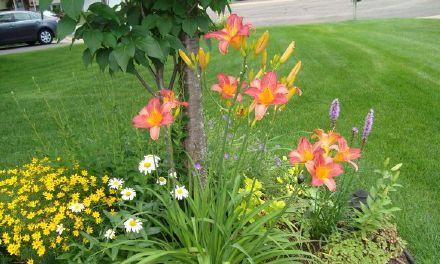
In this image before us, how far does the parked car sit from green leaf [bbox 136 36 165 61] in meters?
14.7

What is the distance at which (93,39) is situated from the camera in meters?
2.08

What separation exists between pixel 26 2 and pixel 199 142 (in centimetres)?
3232

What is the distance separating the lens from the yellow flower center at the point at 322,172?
1606 mm

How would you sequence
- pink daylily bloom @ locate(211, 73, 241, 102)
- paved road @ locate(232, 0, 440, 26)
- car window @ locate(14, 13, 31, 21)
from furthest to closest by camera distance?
paved road @ locate(232, 0, 440, 26), car window @ locate(14, 13, 31, 21), pink daylily bloom @ locate(211, 73, 241, 102)

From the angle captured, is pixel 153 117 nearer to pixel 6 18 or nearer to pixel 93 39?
pixel 93 39

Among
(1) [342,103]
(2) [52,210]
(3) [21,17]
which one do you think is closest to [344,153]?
(2) [52,210]

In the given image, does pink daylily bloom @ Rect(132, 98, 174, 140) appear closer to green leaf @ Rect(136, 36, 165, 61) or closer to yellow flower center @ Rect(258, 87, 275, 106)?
yellow flower center @ Rect(258, 87, 275, 106)

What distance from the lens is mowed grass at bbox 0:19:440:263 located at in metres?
3.18

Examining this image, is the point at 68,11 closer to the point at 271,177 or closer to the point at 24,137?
the point at 271,177

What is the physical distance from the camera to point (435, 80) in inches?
255

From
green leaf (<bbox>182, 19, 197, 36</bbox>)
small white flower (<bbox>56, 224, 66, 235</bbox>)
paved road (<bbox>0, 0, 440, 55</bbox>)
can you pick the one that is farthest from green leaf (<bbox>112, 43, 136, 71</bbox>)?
paved road (<bbox>0, 0, 440, 55</bbox>)

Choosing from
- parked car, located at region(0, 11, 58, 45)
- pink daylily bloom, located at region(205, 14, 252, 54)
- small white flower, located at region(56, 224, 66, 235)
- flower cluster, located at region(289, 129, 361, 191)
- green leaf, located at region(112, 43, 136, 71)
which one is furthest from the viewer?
parked car, located at region(0, 11, 58, 45)

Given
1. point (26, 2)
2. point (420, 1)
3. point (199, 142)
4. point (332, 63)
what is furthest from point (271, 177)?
point (26, 2)

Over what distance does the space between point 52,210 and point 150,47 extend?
99 centimetres
